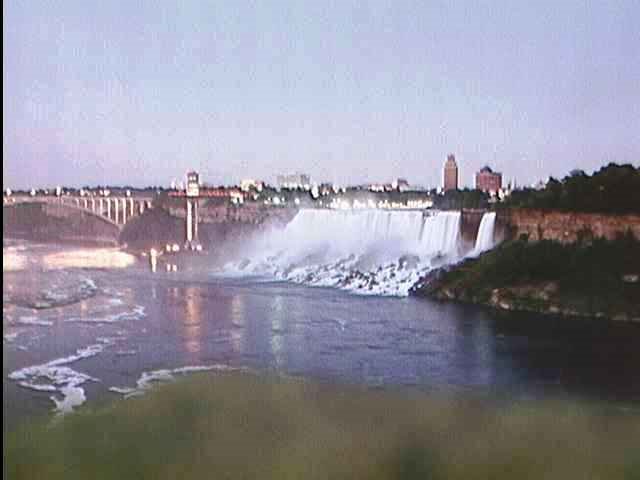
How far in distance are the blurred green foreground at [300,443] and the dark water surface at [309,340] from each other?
0.57 metres

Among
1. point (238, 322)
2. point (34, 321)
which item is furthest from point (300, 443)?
point (34, 321)

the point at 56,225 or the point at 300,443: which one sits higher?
the point at 56,225

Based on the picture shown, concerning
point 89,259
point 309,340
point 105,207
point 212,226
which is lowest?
point 309,340

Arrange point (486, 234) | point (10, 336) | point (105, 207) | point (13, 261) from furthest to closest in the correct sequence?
point (105, 207) < point (486, 234) < point (13, 261) < point (10, 336)

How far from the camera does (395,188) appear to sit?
9.77 metres

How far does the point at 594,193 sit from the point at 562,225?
379mm

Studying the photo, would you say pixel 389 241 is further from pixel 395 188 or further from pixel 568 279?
pixel 568 279

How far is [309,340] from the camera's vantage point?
14.0ft

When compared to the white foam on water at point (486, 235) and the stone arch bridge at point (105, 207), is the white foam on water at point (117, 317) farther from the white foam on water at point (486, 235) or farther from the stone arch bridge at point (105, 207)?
the white foam on water at point (486, 235)

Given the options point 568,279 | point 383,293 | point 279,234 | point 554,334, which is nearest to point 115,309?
point 383,293

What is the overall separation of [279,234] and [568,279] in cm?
491

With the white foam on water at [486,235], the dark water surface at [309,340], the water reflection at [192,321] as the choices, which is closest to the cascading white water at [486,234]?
the white foam on water at [486,235]

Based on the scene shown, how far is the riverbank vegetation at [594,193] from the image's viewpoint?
6359mm

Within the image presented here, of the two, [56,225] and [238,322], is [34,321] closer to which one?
[238,322]
